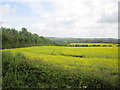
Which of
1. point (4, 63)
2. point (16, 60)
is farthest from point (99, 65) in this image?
point (4, 63)

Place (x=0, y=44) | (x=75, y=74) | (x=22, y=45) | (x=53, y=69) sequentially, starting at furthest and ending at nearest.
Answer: (x=22, y=45) < (x=0, y=44) < (x=53, y=69) < (x=75, y=74)

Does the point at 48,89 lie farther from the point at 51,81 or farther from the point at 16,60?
the point at 16,60

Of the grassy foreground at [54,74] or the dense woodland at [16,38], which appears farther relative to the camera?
the dense woodland at [16,38]

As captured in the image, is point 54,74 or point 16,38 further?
point 16,38

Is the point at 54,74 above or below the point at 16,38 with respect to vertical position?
below

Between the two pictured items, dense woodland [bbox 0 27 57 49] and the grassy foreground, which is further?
dense woodland [bbox 0 27 57 49]

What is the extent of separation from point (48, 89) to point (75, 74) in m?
1.19

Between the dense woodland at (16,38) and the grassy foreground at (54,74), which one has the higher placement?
A: the dense woodland at (16,38)

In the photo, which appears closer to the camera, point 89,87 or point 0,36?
point 89,87

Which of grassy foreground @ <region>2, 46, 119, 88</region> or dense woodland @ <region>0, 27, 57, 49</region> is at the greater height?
dense woodland @ <region>0, 27, 57, 49</region>

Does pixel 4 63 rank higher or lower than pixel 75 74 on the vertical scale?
higher

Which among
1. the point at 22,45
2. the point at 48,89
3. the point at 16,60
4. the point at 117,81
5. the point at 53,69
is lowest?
the point at 48,89

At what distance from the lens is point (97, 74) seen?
4434mm

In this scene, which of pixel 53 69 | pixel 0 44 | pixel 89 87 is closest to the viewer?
pixel 89 87
